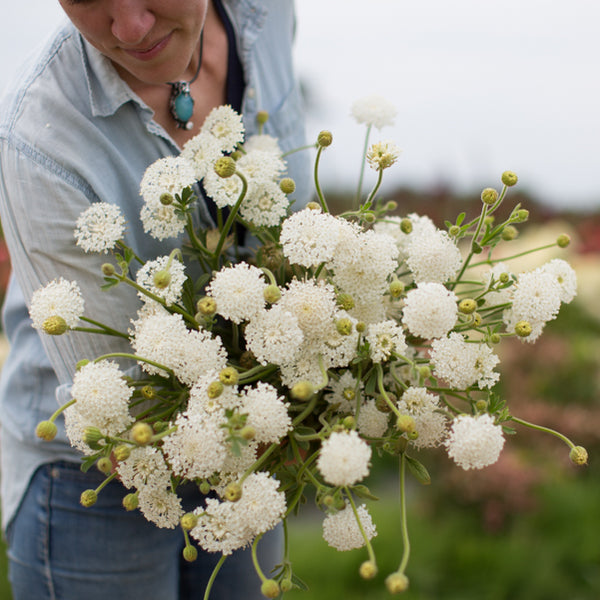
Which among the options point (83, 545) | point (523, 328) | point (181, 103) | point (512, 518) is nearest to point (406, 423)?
point (523, 328)

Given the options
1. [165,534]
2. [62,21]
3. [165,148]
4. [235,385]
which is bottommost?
[165,534]

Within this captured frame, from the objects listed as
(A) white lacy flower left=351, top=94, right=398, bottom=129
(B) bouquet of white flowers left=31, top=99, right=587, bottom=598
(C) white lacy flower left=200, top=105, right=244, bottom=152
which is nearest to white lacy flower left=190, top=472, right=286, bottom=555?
(B) bouquet of white flowers left=31, top=99, right=587, bottom=598

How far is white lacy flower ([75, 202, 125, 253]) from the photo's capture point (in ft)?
2.60

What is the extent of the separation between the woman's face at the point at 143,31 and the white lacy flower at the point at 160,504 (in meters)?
0.56

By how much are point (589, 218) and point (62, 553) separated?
13.6ft

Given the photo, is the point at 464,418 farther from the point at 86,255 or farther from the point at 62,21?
the point at 62,21

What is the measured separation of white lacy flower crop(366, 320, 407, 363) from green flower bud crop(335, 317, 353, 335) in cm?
5

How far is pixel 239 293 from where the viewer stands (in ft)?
2.38

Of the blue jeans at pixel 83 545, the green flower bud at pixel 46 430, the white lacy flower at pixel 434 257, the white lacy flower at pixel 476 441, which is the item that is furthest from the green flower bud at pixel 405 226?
the blue jeans at pixel 83 545

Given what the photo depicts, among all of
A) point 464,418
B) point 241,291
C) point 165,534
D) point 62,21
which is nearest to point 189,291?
point 241,291

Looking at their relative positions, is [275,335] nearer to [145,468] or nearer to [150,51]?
[145,468]

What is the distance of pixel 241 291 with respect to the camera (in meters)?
0.73

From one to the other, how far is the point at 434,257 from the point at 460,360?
0.43ft

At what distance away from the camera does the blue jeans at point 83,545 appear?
1.14m
